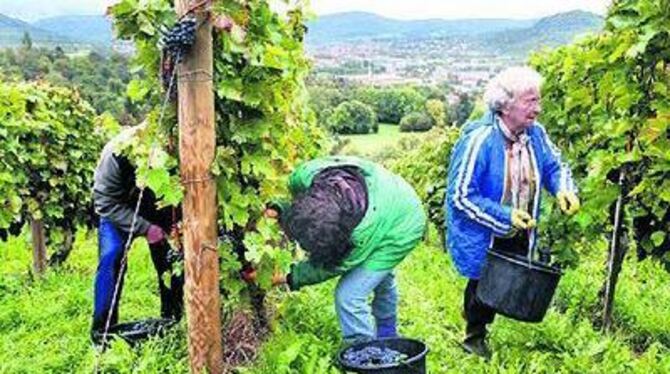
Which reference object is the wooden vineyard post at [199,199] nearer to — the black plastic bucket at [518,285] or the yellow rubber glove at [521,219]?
the black plastic bucket at [518,285]

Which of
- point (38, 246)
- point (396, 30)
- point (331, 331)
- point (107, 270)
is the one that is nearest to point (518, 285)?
point (331, 331)

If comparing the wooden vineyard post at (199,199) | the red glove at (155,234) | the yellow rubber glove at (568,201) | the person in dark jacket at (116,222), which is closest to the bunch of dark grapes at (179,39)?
the wooden vineyard post at (199,199)

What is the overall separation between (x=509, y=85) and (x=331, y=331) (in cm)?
186

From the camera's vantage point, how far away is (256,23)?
173 inches

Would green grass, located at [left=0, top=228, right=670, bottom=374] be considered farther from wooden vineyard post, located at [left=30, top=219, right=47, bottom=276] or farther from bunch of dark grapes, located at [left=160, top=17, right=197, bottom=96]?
bunch of dark grapes, located at [left=160, top=17, right=197, bottom=96]

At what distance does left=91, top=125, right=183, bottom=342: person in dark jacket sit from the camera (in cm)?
486

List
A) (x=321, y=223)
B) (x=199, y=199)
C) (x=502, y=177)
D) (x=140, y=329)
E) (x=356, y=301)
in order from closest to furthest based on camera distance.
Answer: (x=321, y=223) < (x=199, y=199) < (x=356, y=301) < (x=502, y=177) < (x=140, y=329)

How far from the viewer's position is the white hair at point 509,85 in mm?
4625

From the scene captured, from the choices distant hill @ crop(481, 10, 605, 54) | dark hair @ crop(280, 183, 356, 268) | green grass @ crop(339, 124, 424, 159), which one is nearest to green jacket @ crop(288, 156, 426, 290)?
dark hair @ crop(280, 183, 356, 268)

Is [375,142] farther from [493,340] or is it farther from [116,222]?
[116,222]

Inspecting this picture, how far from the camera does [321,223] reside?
13.1ft

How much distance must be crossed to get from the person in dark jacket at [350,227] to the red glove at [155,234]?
813mm

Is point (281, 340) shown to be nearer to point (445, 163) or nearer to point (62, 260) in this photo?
point (62, 260)

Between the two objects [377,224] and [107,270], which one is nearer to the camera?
[377,224]
